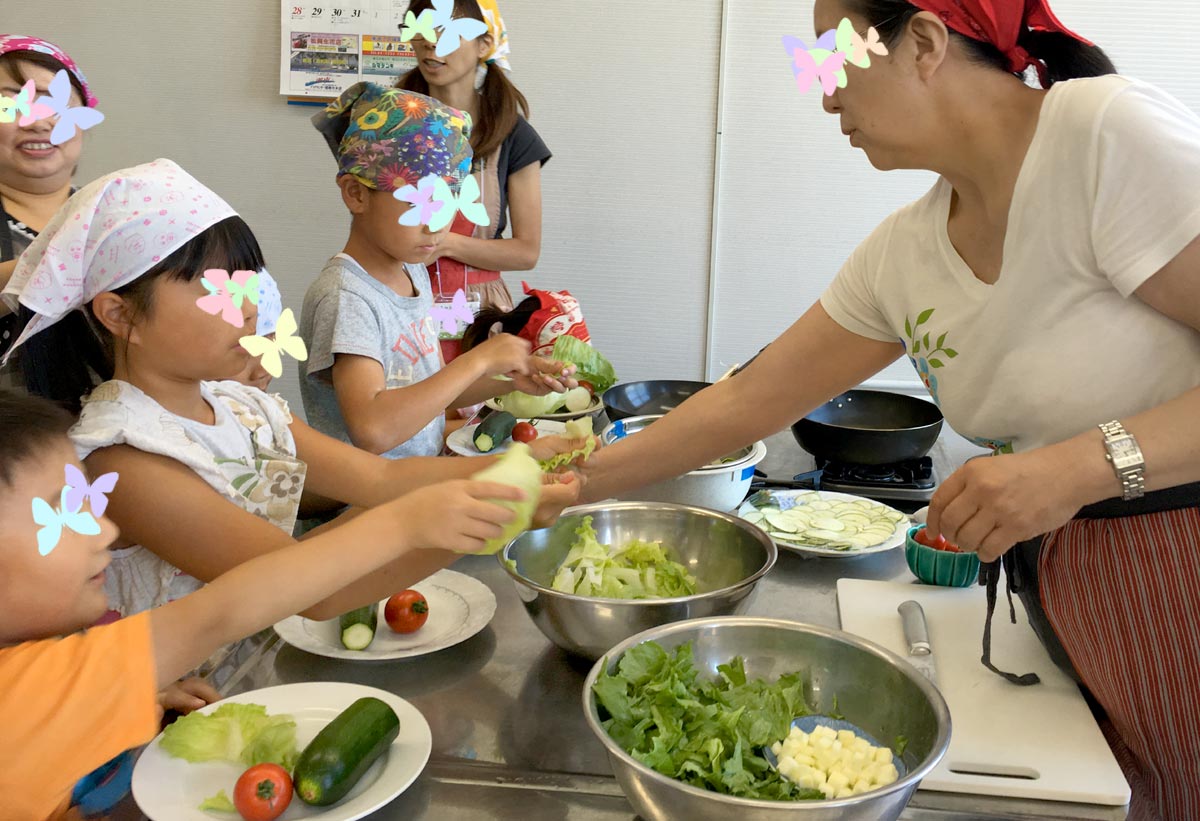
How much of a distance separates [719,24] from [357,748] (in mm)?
3911

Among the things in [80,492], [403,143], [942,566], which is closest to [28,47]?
[403,143]

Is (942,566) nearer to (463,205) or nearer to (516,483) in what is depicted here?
(516,483)

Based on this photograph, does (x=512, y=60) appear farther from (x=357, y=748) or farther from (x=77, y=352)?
(x=357, y=748)

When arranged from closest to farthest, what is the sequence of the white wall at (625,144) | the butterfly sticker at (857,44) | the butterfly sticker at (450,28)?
the butterfly sticker at (450,28) < the butterfly sticker at (857,44) < the white wall at (625,144)

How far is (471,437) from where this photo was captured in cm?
252

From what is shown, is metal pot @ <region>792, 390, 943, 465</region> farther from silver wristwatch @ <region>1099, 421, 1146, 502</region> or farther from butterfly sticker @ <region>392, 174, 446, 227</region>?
butterfly sticker @ <region>392, 174, 446, 227</region>

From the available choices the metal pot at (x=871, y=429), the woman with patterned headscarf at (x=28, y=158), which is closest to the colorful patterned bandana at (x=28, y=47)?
the woman with patterned headscarf at (x=28, y=158)

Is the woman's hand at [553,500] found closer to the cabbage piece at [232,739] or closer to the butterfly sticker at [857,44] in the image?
the cabbage piece at [232,739]

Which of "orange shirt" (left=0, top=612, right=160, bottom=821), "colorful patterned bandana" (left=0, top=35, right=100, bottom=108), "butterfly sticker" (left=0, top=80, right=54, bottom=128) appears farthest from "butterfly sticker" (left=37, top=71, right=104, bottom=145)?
"colorful patterned bandana" (left=0, top=35, right=100, bottom=108)

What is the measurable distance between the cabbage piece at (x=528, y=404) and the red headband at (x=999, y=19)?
60.3 inches

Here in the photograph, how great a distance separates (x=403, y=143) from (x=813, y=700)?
1193 millimetres

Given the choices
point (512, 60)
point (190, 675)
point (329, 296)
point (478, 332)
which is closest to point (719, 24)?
point (512, 60)

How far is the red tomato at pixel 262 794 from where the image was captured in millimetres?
1137

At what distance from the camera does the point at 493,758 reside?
1308 millimetres
